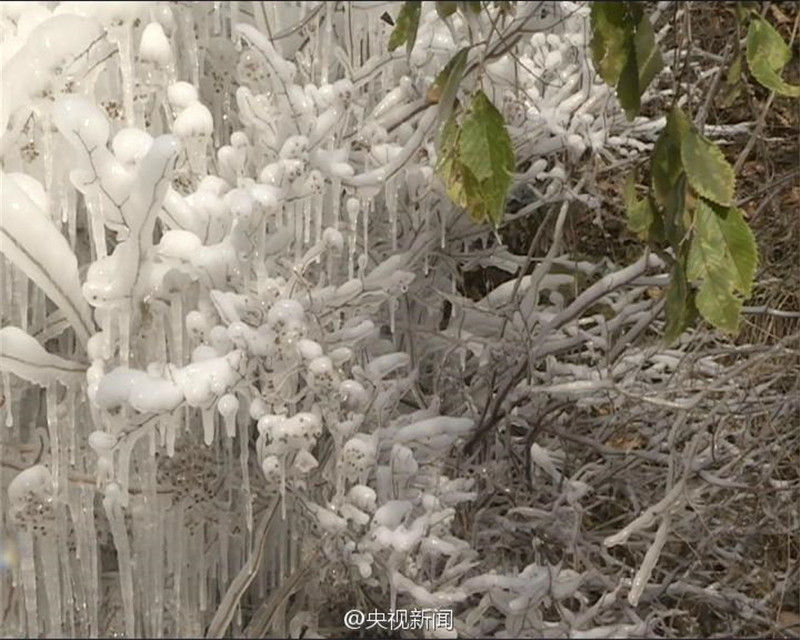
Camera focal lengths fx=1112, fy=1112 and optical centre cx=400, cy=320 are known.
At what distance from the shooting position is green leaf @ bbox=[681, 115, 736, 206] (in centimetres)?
130

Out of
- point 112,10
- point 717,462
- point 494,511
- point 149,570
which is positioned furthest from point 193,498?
point 717,462

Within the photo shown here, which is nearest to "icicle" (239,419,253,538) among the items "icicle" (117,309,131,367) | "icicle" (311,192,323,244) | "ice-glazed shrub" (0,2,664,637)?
"ice-glazed shrub" (0,2,664,637)

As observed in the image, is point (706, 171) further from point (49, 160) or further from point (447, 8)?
point (49, 160)

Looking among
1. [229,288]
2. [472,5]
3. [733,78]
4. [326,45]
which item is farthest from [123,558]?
[733,78]

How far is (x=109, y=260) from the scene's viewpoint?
6.04 feet

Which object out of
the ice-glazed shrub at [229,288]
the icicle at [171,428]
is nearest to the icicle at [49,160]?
the ice-glazed shrub at [229,288]

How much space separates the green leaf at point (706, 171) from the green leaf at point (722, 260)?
0.03 meters

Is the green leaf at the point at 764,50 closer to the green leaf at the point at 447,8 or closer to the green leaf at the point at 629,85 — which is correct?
the green leaf at the point at 629,85

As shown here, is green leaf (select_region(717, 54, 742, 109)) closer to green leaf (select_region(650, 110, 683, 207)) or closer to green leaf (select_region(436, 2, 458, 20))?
green leaf (select_region(650, 110, 683, 207))

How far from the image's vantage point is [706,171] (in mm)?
1304

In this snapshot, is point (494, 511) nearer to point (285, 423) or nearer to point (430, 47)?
point (285, 423)

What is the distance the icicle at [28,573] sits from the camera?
79.4 inches

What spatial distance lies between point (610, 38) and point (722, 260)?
1.00 feet

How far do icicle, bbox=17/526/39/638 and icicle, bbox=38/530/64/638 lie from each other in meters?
0.03
